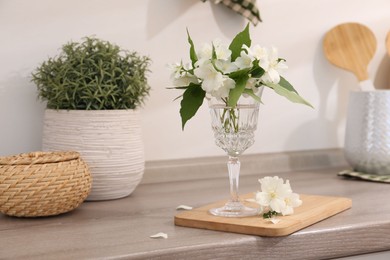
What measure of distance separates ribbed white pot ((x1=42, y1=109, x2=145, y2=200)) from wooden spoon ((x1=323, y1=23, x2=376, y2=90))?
0.72 meters

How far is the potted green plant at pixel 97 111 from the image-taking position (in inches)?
45.6

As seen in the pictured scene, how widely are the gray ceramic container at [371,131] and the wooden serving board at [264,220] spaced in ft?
1.39

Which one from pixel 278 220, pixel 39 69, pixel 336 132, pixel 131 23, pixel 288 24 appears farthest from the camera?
pixel 336 132

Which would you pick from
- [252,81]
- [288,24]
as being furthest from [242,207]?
[288,24]

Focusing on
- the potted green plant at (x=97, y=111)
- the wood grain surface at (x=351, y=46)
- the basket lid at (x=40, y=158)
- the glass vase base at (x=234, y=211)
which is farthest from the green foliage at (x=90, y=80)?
the wood grain surface at (x=351, y=46)

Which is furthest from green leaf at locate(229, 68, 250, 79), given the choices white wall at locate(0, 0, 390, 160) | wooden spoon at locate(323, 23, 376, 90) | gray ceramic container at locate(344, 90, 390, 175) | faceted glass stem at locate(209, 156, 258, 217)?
wooden spoon at locate(323, 23, 376, 90)

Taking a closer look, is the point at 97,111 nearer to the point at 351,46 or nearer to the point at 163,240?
the point at 163,240

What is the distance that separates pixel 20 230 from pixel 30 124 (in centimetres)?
39

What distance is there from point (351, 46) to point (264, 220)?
916 millimetres

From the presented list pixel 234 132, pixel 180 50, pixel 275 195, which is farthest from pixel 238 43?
pixel 180 50

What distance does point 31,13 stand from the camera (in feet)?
4.22

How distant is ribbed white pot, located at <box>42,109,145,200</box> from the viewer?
1.16 m

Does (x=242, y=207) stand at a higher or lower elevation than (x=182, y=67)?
lower

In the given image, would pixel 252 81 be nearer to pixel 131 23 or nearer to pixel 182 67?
pixel 182 67
